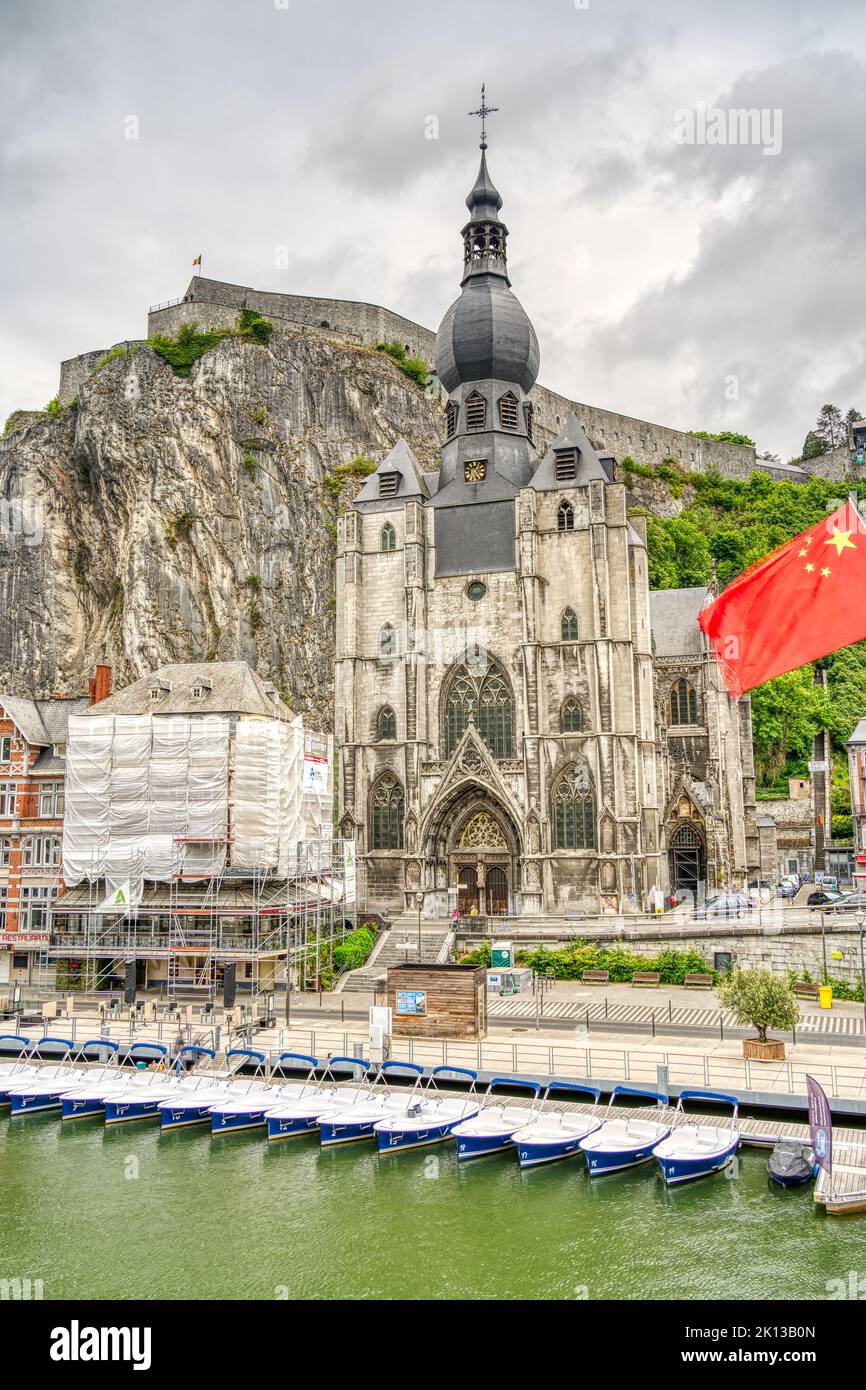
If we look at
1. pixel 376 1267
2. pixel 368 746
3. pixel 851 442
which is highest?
pixel 851 442

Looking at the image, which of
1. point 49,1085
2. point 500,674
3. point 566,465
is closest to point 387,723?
point 500,674

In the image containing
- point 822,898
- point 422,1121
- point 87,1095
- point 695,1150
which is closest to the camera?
point 695,1150

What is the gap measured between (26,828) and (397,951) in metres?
14.6

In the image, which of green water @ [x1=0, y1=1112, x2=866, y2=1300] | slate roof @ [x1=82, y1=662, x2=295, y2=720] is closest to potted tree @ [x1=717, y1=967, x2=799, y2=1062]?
green water @ [x1=0, y1=1112, x2=866, y2=1300]

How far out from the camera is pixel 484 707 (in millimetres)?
42281

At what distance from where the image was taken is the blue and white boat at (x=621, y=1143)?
18.3 metres

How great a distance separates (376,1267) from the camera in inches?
591

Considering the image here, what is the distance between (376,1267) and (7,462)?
2686 inches

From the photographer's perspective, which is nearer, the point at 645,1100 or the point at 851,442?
the point at 645,1100

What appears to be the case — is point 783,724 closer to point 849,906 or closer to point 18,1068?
point 849,906

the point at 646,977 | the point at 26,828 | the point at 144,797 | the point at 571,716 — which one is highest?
the point at 571,716

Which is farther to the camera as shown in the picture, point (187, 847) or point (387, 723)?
point (387, 723)
